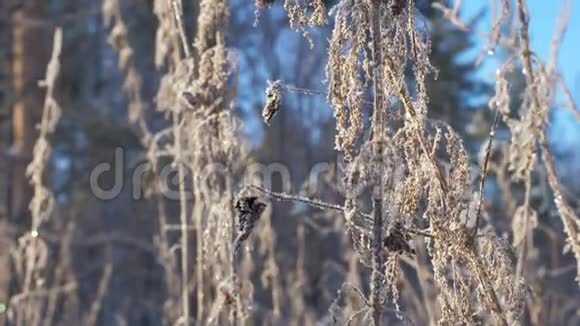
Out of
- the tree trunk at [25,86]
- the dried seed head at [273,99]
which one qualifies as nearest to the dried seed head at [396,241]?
the dried seed head at [273,99]

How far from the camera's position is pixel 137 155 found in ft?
33.9

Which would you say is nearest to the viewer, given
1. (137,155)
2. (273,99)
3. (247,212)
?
(273,99)

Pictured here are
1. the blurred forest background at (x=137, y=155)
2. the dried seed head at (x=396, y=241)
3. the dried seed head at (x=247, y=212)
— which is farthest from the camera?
the blurred forest background at (x=137, y=155)

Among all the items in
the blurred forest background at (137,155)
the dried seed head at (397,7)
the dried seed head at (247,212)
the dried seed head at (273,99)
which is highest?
the blurred forest background at (137,155)

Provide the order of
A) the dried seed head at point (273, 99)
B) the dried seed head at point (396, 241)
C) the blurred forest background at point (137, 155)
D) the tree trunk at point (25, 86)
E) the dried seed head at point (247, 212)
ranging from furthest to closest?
the tree trunk at point (25, 86) < the blurred forest background at point (137, 155) < the dried seed head at point (247, 212) < the dried seed head at point (273, 99) < the dried seed head at point (396, 241)

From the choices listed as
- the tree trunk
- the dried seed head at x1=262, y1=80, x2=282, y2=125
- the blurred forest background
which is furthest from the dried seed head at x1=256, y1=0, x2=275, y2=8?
the tree trunk

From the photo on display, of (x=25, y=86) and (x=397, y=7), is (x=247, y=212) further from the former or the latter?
(x=25, y=86)

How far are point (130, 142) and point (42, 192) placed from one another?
25.9 ft

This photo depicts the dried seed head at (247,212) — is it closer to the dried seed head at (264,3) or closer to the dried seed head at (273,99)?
the dried seed head at (273,99)

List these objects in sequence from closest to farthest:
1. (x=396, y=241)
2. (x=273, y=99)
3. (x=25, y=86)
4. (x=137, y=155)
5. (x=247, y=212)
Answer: (x=396, y=241), (x=273, y=99), (x=247, y=212), (x=25, y=86), (x=137, y=155)

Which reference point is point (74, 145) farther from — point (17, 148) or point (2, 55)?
point (17, 148)

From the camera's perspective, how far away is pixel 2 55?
833cm

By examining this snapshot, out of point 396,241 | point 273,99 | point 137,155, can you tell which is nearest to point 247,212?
point 273,99

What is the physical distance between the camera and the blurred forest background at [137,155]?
3846 millimetres
